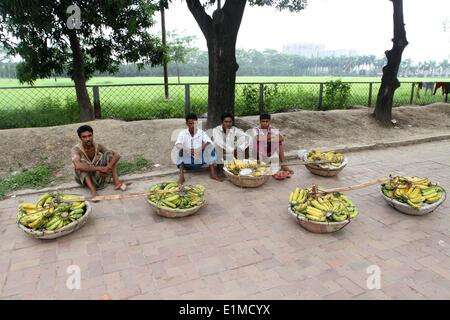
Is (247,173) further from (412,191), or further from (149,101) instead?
(149,101)

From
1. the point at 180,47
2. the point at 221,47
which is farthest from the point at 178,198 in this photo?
the point at 180,47

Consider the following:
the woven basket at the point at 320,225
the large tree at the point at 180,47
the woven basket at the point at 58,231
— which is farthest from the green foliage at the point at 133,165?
the large tree at the point at 180,47

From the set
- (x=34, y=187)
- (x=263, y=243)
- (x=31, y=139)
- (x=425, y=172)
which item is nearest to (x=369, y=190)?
(x=425, y=172)

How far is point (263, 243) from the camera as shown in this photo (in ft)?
11.4

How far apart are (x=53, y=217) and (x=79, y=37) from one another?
627cm

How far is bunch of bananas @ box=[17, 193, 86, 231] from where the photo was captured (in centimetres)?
344

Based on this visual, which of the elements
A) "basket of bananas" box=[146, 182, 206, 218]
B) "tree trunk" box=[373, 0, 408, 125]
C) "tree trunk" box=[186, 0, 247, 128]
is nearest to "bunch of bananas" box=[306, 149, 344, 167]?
"tree trunk" box=[186, 0, 247, 128]

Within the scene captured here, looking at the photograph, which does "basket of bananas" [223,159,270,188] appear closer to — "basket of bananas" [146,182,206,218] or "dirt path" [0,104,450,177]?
"basket of bananas" [146,182,206,218]

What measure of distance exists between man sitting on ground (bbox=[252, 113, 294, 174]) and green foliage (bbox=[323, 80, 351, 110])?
19.8 ft

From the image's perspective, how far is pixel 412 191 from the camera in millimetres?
4184

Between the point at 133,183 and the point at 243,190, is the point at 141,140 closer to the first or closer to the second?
the point at 133,183

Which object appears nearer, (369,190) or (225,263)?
(225,263)

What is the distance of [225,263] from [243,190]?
1.96 meters

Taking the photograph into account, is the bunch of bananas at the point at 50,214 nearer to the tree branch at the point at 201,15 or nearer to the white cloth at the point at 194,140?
the white cloth at the point at 194,140
